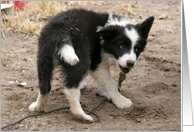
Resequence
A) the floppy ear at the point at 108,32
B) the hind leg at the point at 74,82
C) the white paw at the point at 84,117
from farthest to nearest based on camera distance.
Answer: the floppy ear at the point at 108,32, the white paw at the point at 84,117, the hind leg at the point at 74,82

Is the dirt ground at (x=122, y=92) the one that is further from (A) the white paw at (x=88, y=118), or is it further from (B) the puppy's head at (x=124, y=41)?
(B) the puppy's head at (x=124, y=41)

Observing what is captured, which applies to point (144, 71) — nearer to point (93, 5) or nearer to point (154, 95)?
point (154, 95)

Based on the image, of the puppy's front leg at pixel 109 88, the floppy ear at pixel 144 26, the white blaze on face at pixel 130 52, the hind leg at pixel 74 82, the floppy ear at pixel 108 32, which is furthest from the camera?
the puppy's front leg at pixel 109 88

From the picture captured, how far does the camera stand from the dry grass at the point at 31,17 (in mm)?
6949

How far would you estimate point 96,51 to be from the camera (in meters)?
4.38

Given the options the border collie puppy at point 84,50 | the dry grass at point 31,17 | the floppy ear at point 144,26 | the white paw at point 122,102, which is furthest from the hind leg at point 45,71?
the dry grass at point 31,17

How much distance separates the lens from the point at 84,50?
12.3 feet

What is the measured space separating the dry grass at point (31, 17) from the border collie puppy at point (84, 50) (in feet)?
9.98

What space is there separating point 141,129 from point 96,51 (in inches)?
59.7

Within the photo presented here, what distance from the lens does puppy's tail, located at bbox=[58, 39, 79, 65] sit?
10.4ft

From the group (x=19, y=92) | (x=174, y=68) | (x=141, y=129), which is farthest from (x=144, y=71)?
(x=19, y=92)

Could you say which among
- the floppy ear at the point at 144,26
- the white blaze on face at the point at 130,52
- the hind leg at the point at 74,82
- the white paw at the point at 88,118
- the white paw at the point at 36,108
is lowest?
the white paw at the point at 88,118

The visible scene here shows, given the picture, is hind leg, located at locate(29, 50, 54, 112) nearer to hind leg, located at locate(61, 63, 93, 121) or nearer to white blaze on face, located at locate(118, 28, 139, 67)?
hind leg, located at locate(61, 63, 93, 121)

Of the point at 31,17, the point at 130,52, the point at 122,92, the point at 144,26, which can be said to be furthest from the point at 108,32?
the point at 31,17
